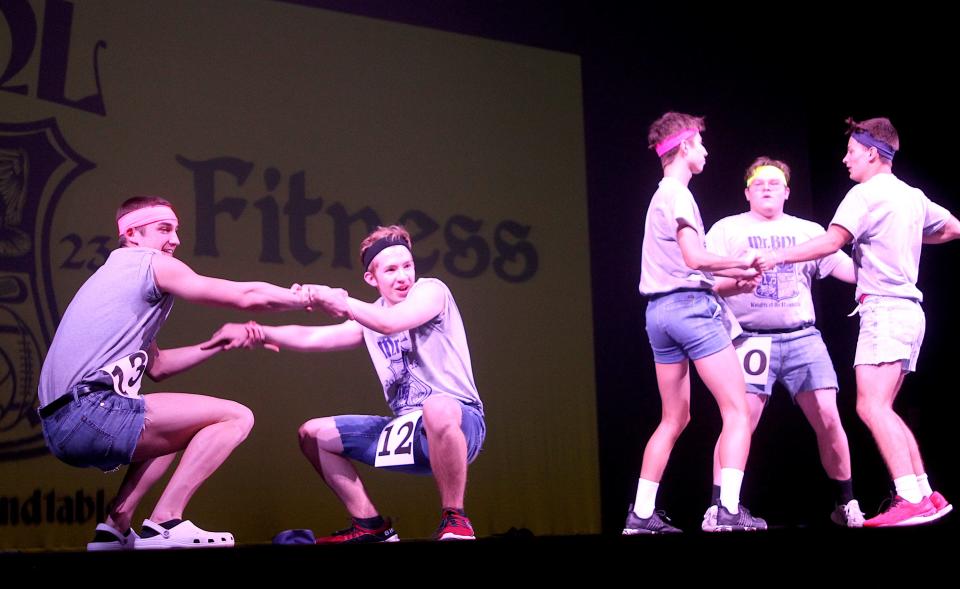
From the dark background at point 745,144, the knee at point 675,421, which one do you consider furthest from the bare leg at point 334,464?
the dark background at point 745,144

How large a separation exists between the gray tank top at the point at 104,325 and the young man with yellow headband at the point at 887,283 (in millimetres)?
2402

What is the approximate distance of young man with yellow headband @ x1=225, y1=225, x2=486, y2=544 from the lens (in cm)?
385

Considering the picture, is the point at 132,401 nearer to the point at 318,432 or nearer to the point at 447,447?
the point at 318,432

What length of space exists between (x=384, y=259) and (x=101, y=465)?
1359 mm

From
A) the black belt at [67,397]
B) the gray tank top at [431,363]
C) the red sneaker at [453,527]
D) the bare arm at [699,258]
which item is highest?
the bare arm at [699,258]

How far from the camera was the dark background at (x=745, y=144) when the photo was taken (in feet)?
18.7

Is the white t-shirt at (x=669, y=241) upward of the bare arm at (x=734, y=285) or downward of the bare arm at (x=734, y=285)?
upward

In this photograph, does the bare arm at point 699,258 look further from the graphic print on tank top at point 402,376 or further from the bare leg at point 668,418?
the graphic print on tank top at point 402,376

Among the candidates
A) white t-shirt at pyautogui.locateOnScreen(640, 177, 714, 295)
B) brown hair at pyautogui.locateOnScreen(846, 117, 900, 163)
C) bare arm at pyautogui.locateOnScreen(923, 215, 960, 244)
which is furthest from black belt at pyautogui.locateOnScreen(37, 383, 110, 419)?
bare arm at pyautogui.locateOnScreen(923, 215, 960, 244)

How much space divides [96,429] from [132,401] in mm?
146

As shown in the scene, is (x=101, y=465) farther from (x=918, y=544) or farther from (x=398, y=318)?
(x=918, y=544)

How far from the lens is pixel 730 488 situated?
4129 mm

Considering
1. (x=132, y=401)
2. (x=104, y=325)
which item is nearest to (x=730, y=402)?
(x=132, y=401)

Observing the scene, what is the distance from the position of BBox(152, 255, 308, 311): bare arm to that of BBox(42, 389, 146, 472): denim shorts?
0.39 meters
